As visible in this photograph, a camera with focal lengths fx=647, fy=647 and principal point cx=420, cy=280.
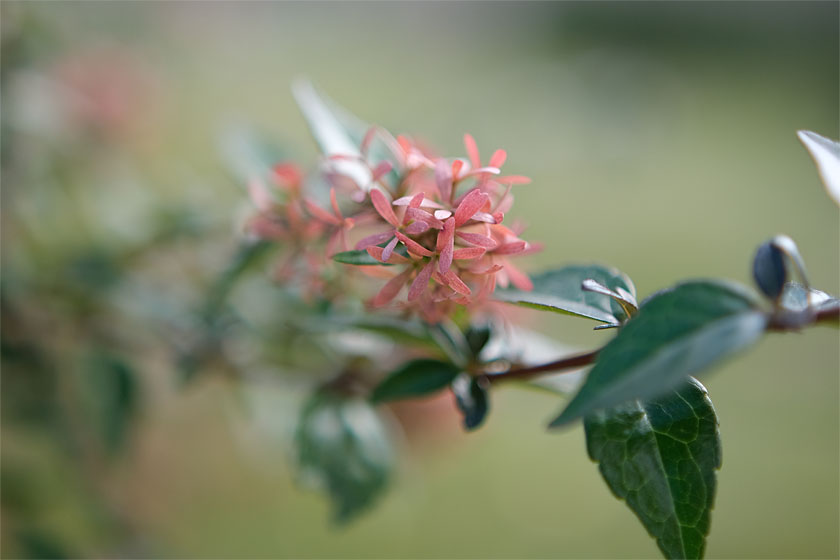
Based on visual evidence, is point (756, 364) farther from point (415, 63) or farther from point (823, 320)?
point (415, 63)

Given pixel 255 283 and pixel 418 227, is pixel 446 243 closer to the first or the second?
pixel 418 227

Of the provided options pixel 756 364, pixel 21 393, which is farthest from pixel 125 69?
pixel 756 364

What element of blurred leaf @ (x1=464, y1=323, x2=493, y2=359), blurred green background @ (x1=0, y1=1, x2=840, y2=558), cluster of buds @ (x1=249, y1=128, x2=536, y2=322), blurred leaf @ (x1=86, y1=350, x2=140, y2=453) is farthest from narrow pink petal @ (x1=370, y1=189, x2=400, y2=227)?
blurred leaf @ (x1=86, y1=350, x2=140, y2=453)

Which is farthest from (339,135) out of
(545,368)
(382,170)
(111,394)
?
(111,394)

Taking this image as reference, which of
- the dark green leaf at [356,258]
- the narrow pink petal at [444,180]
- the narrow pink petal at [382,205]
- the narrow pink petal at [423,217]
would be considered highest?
the narrow pink petal at [444,180]

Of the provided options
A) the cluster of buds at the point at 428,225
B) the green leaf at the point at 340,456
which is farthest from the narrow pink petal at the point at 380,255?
the green leaf at the point at 340,456

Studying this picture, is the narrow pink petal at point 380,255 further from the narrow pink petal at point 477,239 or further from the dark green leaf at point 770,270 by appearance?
the dark green leaf at point 770,270
